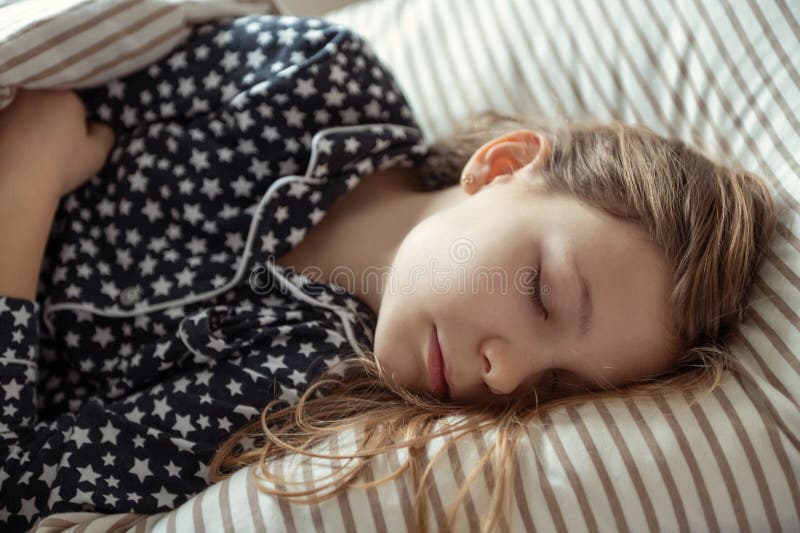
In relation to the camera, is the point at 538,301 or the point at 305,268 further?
the point at 305,268

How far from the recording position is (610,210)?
817 millimetres

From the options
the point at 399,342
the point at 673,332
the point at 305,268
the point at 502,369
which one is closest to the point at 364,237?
the point at 305,268

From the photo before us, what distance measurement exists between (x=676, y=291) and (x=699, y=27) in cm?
47

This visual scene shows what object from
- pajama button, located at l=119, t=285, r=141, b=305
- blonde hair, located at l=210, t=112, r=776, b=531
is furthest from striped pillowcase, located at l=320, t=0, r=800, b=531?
pajama button, located at l=119, t=285, r=141, b=305

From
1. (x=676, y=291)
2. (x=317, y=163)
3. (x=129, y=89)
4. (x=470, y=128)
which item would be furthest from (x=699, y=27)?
(x=129, y=89)

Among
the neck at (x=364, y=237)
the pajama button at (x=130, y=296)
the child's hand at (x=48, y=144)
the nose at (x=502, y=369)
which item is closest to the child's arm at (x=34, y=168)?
the child's hand at (x=48, y=144)

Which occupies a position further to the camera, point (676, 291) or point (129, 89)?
point (129, 89)

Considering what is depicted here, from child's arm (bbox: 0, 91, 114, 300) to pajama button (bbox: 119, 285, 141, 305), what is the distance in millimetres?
103

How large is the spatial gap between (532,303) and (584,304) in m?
0.05

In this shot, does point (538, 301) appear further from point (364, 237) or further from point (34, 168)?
point (34, 168)

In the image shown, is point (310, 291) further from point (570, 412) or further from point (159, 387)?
point (570, 412)

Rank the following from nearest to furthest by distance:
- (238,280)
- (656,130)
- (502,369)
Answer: (502,369)
(238,280)
(656,130)

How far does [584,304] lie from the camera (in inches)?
30.5

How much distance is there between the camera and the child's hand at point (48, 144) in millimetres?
926
